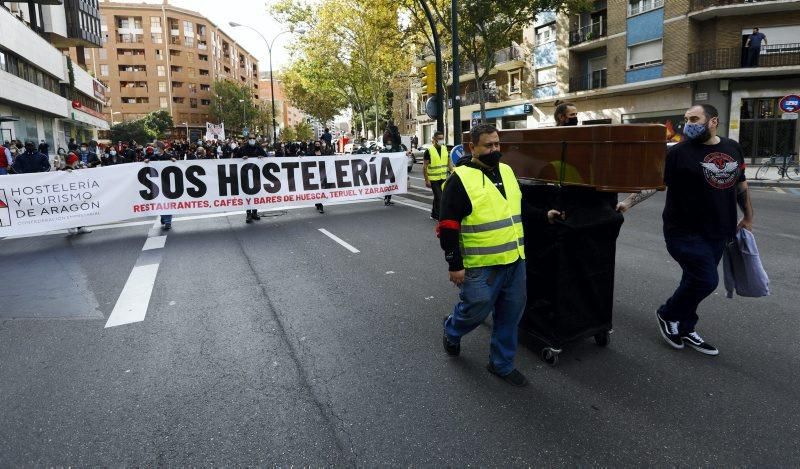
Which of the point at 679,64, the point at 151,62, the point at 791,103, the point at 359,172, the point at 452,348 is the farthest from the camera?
the point at 151,62

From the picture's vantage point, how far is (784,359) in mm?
3748

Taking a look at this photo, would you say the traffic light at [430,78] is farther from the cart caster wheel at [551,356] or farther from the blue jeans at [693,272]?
the cart caster wheel at [551,356]

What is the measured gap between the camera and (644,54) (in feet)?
91.8

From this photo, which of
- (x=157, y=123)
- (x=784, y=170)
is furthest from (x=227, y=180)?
(x=157, y=123)

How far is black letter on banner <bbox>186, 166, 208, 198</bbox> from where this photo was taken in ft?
35.8

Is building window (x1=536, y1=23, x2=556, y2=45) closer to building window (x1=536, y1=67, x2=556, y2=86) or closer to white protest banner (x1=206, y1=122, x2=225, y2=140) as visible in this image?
building window (x1=536, y1=67, x2=556, y2=86)

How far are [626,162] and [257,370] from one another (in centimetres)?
292

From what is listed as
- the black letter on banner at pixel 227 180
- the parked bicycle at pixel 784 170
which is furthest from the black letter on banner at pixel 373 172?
the parked bicycle at pixel 784 170

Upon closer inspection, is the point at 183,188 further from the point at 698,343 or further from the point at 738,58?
the point at 738,58

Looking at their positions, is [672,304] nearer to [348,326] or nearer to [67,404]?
[348,326]

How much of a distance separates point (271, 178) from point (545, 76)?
93.2ft

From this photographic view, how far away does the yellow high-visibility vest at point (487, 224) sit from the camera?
333cm

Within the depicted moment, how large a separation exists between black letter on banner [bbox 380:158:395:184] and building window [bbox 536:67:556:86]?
82.4 feet

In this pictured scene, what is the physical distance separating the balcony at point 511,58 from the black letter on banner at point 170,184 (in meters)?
30.2
